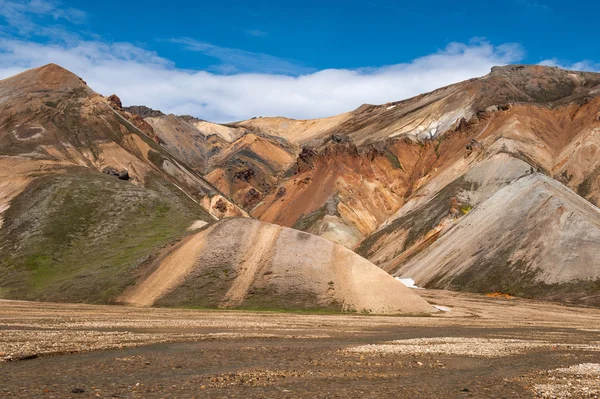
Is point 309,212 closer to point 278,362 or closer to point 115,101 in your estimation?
point 115,101

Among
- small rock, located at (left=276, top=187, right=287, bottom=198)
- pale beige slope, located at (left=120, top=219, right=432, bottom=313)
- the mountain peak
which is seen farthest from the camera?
small rock, located at (left=276, top=187, right=287, bottom=198)

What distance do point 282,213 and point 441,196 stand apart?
5133cm

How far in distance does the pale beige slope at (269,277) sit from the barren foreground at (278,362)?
25274 mm

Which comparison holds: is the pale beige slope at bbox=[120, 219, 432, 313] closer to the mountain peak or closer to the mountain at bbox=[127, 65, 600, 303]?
the mountain at bbox=[127, 65, 600, 303]

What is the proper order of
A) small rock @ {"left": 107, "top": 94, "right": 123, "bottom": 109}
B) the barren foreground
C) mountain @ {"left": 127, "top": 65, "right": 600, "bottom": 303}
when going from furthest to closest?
small rock @ {"left": 107, "top": 94, "right": 123, "bottom": 109} < mountain @ {"left": 127, "top": 65, "right": 600, "bottom": 303} < the barren foreground

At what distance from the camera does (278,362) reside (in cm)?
2372

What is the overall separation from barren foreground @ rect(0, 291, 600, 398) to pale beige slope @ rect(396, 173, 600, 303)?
5758 cm

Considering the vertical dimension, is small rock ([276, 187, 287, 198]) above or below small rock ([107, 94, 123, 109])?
below

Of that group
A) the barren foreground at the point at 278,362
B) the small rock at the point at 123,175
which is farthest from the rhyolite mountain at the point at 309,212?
the barren foreground at the point at 278,362

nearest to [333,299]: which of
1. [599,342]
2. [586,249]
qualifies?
[599,342]

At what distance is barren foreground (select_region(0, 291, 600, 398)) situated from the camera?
17703 mm

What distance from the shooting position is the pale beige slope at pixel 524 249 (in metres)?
94.4

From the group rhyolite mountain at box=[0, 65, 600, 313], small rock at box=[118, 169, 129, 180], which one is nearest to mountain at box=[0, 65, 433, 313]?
rhyolite mountain at box=[0, 65, 600, 313]

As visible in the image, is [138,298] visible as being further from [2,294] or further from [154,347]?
[154,347]
